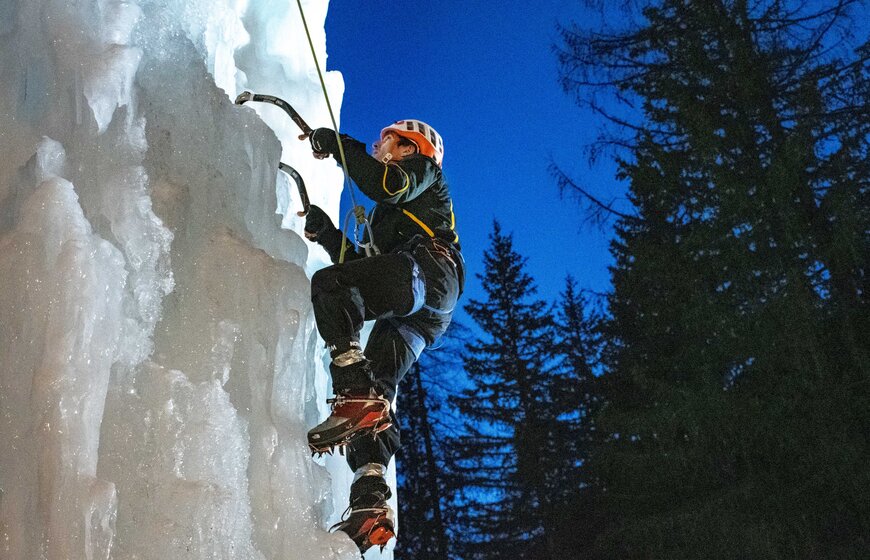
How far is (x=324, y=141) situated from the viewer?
3219 millimetres

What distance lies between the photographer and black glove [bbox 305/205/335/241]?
12.3ft

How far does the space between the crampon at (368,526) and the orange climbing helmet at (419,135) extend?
1600mm

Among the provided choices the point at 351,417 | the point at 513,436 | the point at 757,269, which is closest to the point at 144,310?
the point at 351,417

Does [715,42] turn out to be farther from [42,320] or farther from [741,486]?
[42,320]

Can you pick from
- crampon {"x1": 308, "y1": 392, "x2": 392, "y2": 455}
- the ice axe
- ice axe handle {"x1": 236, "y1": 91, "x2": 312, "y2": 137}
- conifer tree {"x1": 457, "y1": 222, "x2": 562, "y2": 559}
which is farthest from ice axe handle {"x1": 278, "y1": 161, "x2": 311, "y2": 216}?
conifer tree {"x1": 457, "y1": 222, "x2": 562, "y2": 559}

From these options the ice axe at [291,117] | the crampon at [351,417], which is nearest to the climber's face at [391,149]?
the ice axe at [291,117]

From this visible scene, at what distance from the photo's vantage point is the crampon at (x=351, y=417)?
2.63m

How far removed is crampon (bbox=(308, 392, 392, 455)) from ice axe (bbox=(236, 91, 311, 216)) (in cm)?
124

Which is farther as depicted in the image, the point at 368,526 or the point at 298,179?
the point at 298,179

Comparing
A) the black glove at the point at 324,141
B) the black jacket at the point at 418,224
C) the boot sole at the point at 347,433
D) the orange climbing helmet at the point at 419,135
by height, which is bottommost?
the boot sole at the point at 347,433

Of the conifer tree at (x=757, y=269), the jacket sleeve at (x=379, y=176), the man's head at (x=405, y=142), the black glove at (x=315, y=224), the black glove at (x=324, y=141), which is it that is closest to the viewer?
the jacket sleeve at (x=379, y=176)

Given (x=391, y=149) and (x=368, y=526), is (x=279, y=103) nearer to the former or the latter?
(x=391, y=149)

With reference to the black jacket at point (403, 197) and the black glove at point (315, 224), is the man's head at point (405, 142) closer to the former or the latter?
the black jacket at point (403, 197)

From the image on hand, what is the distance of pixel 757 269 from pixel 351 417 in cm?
794
